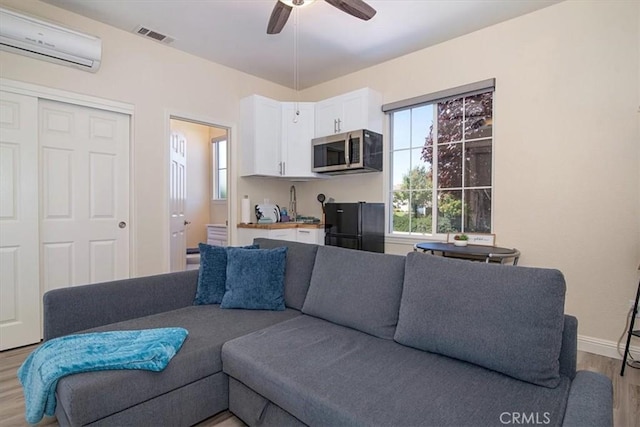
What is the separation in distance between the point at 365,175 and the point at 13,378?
3.62 metres

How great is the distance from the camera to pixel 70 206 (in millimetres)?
2996

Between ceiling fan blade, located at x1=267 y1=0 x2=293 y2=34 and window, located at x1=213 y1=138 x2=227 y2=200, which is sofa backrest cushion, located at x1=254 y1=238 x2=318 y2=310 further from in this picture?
window, located at x1=213 y1=138 x2=227 y2=200

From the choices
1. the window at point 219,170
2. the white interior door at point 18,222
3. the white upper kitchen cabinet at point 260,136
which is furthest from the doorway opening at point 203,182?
the white interior door at point 18,222

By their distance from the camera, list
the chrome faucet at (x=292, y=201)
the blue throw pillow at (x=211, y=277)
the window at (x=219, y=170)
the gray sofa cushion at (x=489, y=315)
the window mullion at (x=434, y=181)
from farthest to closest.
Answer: the window at (x=219, y=170) → the chrome faucet at (x=292, y=201) → the window mullion at (x=434, y=181) → the blue throw pillow at (x=211, y=277) → the gray sofa cushion at (x=489, y=315)

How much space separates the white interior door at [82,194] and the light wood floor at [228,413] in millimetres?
699

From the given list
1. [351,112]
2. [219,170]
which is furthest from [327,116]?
[219,170]

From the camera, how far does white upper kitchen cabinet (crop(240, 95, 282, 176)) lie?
408 centimetres

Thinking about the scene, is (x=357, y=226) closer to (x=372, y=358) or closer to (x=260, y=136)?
(x=260, y=136)

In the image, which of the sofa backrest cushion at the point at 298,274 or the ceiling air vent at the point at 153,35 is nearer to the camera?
the sofa backrest cushion at the point at 298,274

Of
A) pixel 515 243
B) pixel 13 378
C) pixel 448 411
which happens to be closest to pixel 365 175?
pixel 515 243

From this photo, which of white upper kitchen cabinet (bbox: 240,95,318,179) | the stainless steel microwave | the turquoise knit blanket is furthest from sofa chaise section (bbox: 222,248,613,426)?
white upper kitchen cabinet (bbox: 240,95,318,179)

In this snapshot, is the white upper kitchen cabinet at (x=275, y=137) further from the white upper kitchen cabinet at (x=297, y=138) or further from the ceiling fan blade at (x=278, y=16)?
the ceiling fan blade at (x=278, y=16)

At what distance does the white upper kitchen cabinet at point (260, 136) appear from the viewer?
408 centimetres

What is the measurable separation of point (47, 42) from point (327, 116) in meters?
2.76
